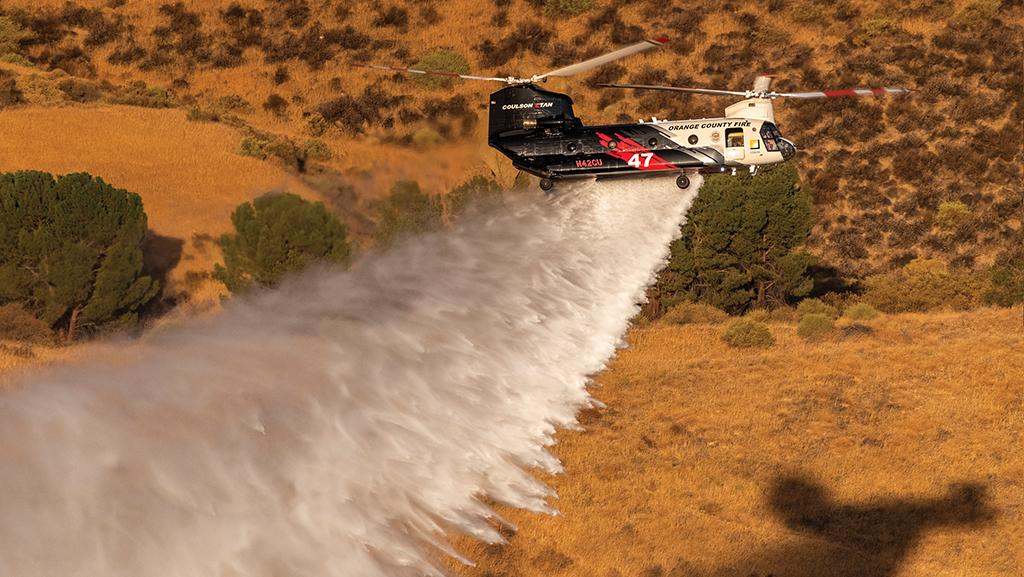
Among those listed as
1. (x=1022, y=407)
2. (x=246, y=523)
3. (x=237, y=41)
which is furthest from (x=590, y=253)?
(x=237, y=41)

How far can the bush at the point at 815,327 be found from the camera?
58750mm

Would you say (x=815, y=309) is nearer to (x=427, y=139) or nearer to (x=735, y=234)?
(x=735, y=234)

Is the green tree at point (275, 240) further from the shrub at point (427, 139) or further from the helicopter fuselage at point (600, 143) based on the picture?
the helicopter fuselage at point (600, 143)

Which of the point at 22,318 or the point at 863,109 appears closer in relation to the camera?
the point at 22,318

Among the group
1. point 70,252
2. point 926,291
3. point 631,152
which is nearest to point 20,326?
point 70,252

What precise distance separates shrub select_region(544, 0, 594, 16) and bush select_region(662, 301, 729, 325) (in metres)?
42.4

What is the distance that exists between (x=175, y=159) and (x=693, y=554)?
5158cm

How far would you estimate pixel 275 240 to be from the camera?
47750mm

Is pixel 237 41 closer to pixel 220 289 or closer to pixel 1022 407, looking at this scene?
pixel 220 289

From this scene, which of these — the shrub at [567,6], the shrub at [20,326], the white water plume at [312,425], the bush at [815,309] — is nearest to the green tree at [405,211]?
the white water plume at [312,425]

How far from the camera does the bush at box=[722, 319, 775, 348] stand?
56125 mm

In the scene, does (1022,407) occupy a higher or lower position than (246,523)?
lower

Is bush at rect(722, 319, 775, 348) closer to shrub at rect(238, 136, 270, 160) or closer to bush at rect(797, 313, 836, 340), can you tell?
bush at rect(797, 313, 836, 340)

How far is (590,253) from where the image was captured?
2934 cm
